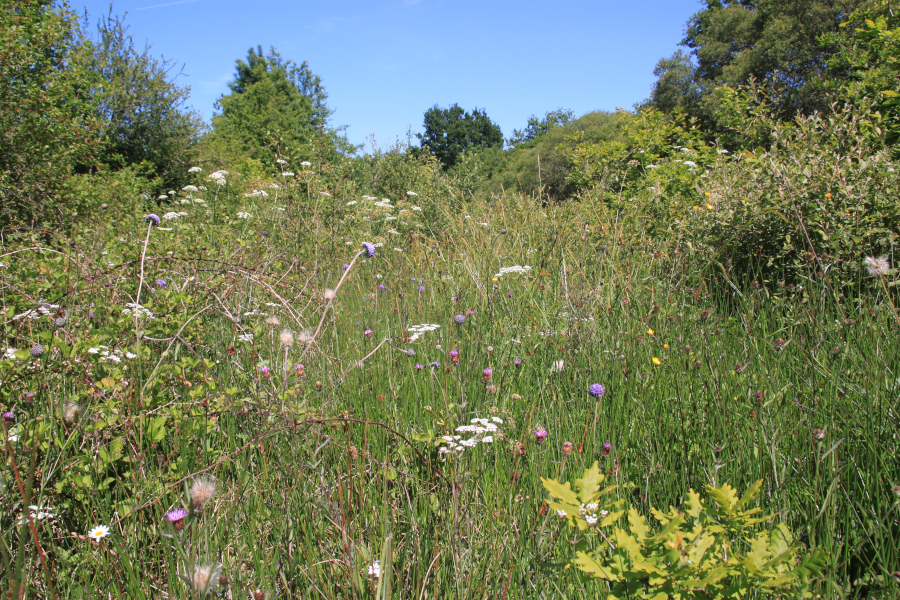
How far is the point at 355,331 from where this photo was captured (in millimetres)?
2641

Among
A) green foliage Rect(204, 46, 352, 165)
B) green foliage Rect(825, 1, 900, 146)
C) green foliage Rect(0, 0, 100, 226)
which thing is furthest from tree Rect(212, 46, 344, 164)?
green foliage Rect(825, 1, 900, 146)

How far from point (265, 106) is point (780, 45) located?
84.3ft

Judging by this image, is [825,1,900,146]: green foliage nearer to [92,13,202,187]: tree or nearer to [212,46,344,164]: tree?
[92,13,202,187]: tree

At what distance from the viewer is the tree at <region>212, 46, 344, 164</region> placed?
2655 centimetres

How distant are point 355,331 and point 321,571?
165 cm

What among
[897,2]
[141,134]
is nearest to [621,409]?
[897,2]

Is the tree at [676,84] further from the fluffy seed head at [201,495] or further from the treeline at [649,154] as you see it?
the fluffy seed head at [201,495]

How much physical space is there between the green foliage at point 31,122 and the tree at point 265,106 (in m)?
17.0

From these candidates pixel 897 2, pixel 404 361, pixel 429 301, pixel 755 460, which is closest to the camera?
pixel 755 460

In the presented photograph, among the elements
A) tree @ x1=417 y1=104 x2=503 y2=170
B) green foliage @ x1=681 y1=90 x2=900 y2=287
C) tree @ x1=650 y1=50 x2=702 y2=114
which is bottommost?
green foliage @ x1=681 y1=90 x2=900 y2=287

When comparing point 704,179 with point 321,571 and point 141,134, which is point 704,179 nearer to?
point 321,571

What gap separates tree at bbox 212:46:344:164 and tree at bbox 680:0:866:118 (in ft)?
67.0

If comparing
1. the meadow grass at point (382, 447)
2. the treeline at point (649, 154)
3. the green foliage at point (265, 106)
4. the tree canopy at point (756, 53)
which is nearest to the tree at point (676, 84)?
the tree canopy at point (756, 53)

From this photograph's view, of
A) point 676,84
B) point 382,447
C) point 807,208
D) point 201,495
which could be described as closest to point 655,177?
point 807,208
